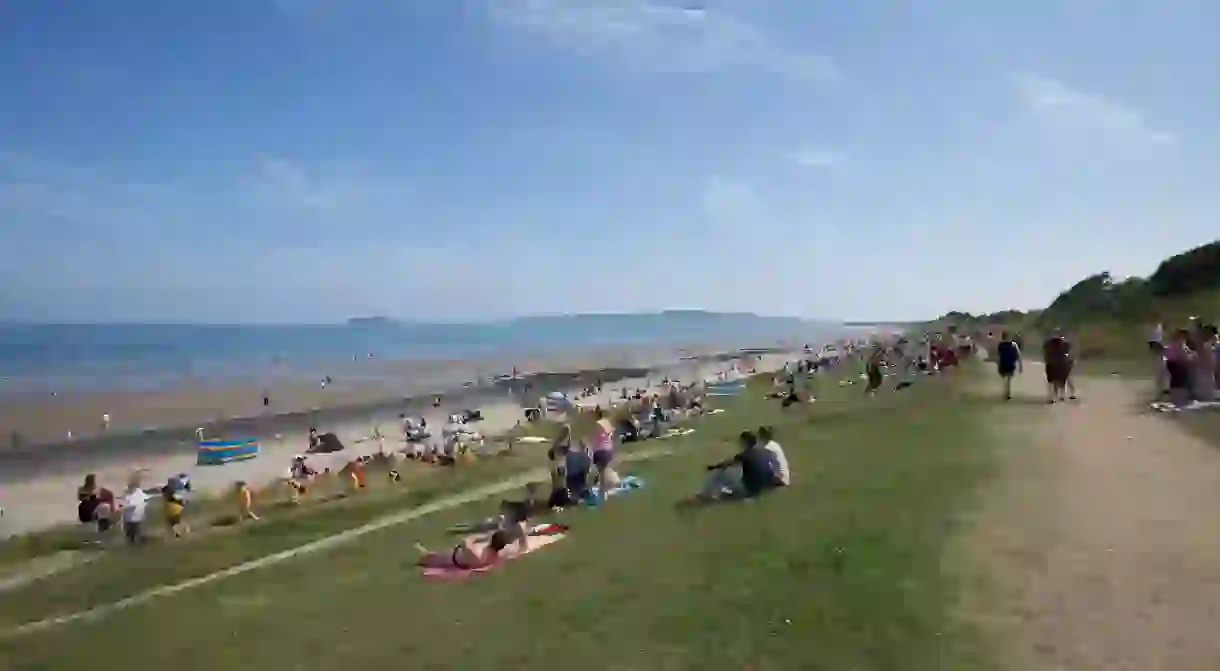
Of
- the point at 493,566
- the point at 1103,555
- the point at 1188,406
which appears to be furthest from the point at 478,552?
the point at 1188,406

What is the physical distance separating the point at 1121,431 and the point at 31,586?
17.4 m

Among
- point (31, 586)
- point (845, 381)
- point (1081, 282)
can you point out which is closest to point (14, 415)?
point (31, 586)

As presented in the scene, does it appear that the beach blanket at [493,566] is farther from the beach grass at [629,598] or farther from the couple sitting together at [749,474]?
the couple sitting together at [749,474]

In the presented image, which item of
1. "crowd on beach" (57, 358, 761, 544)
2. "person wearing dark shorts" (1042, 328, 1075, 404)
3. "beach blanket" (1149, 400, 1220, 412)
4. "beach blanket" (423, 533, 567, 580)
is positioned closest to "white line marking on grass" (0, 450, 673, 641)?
"crowd on beach" (57, 358, 761, 544)

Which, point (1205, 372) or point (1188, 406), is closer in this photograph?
point (1188, 406)

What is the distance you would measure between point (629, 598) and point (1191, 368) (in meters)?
14.8

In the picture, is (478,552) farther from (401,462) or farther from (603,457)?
(401,462)

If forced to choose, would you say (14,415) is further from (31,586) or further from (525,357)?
(525,357)

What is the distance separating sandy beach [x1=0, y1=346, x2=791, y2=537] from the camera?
27.0 meters

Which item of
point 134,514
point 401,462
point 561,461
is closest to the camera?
point 561,461

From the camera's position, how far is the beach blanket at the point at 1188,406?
1631cm

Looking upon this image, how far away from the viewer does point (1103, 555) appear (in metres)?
8.11

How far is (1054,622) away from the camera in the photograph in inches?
260

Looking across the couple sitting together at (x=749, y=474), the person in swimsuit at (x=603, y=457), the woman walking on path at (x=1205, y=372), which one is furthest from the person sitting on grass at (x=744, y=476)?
the woman walking on path at (x=1205, y=372)
